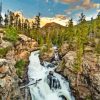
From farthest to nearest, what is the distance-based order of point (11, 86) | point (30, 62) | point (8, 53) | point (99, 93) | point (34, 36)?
1. point (34, 36)
2. point (30, 62)
3. point (8, 53)
4. point (99, 93)
5. point (11, 86)

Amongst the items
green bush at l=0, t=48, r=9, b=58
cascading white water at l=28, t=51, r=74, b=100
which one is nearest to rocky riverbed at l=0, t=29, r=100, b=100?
green bush at l=0, t=48, r=9, b=58

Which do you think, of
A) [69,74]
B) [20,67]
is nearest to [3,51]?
[20,67]

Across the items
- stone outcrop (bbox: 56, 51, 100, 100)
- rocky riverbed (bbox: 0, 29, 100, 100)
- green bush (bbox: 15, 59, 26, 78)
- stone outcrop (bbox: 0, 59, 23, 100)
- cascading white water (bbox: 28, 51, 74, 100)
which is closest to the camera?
stone outcrop (bbox: 0, 59, 23, 100)

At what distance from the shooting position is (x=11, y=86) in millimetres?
58531

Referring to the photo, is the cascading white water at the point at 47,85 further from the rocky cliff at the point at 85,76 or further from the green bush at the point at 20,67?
the green bush at the point at 20,67

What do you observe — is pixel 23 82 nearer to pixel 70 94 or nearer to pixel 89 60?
pixel 70 94

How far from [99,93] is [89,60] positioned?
1383 centimetres

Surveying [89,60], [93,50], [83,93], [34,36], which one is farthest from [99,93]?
[34,36]

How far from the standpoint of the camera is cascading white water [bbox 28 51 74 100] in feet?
235

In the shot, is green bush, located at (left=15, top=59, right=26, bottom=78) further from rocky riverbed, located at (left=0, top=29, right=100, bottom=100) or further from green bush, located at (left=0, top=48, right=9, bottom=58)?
green bush, located at (left=0, top=48, right=9, bottom=58)

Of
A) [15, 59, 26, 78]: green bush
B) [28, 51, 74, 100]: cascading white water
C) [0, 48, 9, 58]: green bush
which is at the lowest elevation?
[28, 51, 74, 100]: cascading white water

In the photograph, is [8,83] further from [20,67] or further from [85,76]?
[85,76]

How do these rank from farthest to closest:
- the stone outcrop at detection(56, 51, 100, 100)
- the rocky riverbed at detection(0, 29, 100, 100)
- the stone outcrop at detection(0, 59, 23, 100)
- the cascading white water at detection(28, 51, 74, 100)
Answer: the stone outcrop at detection(56, 51, 100, 100) → the cascading white water at detection(28, 51, 74, 100) → the rocky riverbed at detection(0, 29, 100, 100) → the stone outcrop at detection(0, 59, 23, 100)

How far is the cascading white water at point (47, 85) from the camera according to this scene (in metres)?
71.6
